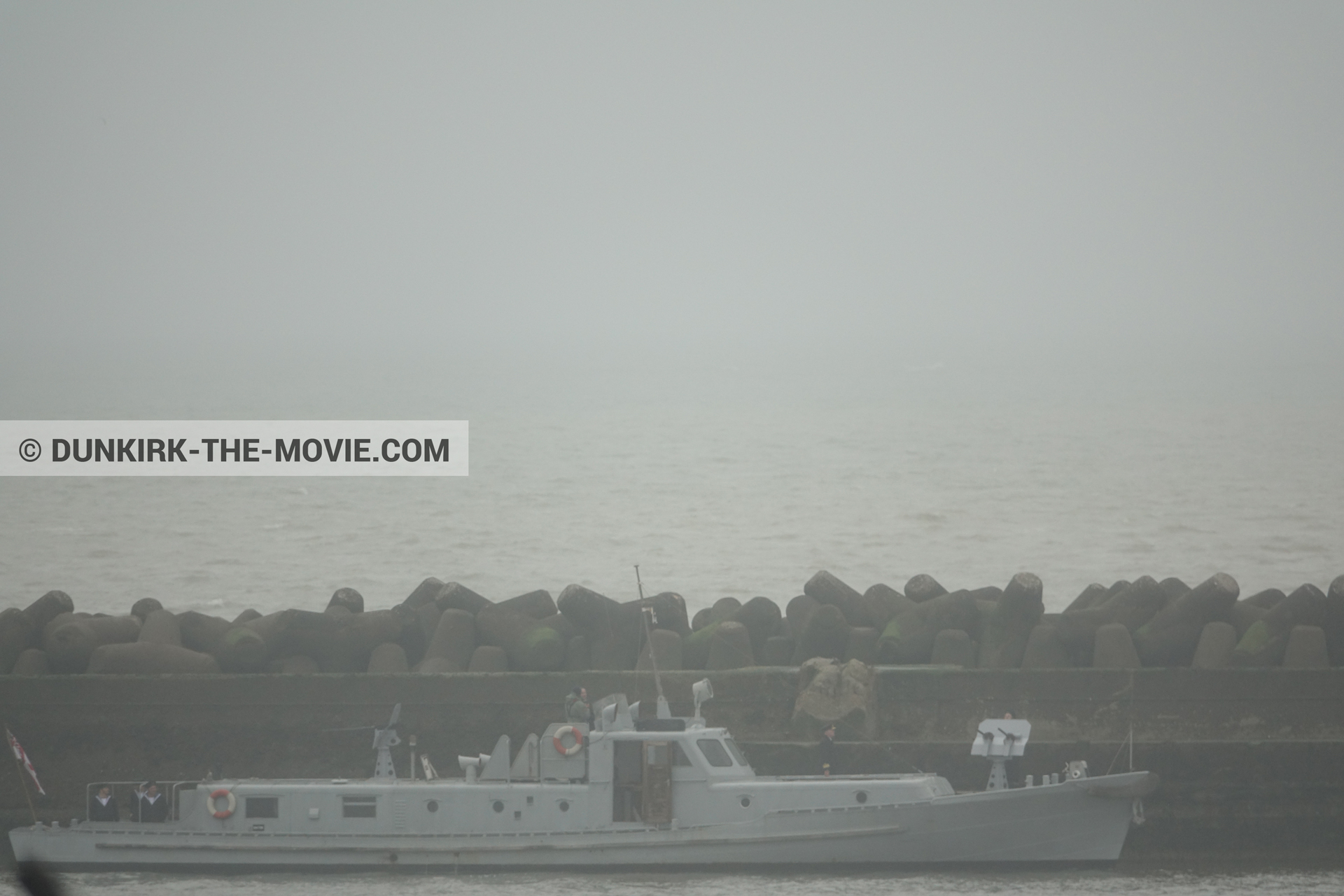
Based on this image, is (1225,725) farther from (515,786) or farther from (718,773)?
(515,786)

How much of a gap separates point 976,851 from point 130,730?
8.25 m

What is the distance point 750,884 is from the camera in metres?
15.1

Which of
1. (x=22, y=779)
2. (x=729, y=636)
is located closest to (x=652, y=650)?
(x=729, y=636)

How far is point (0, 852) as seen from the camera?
16.8 m

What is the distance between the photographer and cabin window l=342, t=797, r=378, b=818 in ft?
50.8

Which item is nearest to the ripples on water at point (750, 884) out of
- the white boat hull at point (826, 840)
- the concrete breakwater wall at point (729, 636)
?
the white boat hull at point (826, 840)

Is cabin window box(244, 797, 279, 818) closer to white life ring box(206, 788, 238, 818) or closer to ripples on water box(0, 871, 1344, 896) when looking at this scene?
white life ring box(206, 788, 238, 818)

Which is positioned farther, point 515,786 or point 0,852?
point 0,852

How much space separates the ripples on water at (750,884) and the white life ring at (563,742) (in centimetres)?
113

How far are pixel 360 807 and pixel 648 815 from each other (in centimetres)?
262

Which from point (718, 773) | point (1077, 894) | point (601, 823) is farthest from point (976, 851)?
point (601, 823)

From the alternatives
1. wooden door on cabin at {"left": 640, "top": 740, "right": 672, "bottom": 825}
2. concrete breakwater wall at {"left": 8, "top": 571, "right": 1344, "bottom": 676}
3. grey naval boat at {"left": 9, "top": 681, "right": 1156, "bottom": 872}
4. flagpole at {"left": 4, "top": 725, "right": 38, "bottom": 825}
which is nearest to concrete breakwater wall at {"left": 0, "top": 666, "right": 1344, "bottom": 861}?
flagpole at {"left": 4, "top": 725, "right": 38, "bottom": 825}

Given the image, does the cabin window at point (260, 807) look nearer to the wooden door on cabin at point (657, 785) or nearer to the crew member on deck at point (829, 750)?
the wooden door on cabin at point (657, 785)

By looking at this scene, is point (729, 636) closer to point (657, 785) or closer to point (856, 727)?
point (856, 727)
